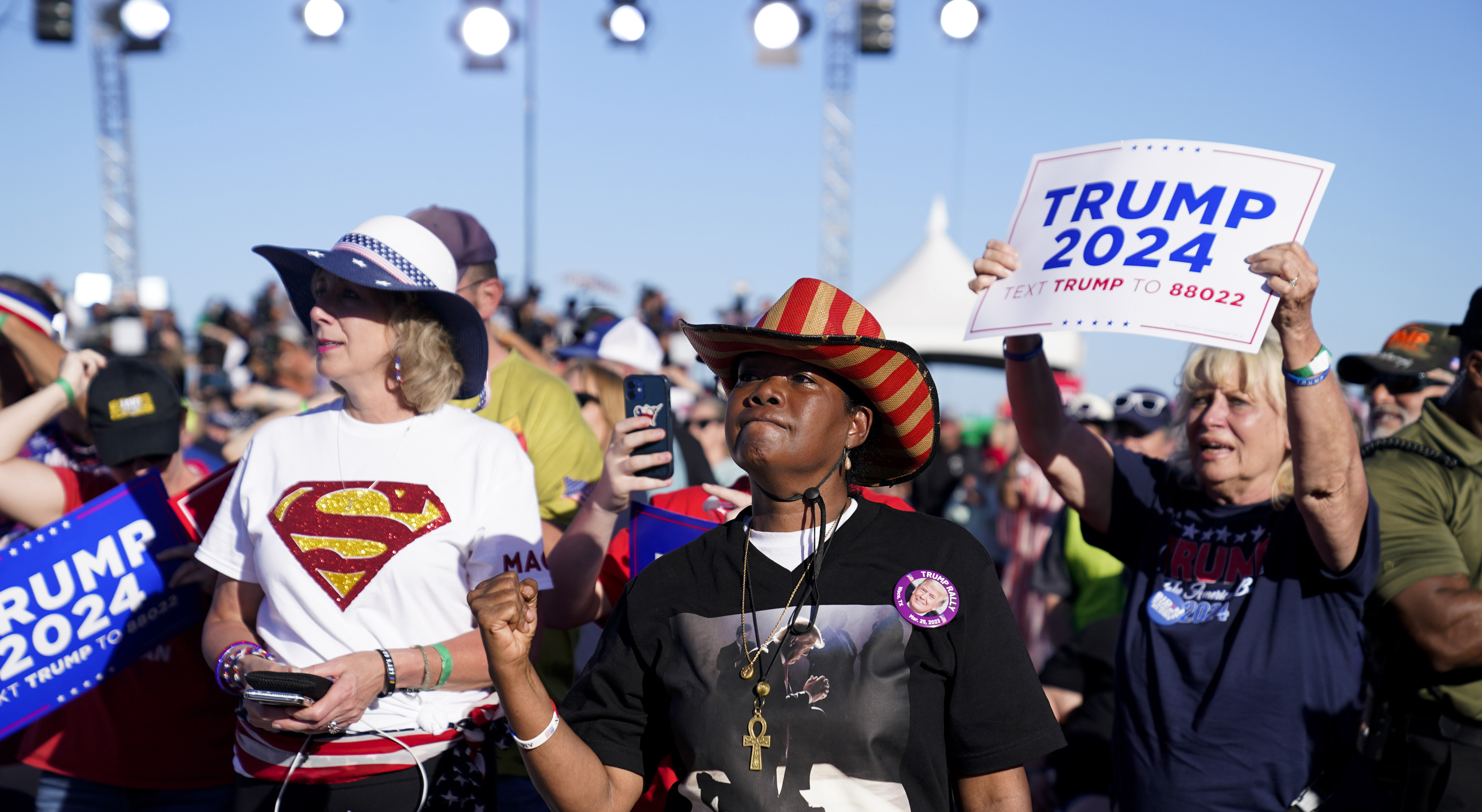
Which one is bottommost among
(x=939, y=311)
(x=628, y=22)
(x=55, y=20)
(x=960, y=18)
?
(x=939, y=311)

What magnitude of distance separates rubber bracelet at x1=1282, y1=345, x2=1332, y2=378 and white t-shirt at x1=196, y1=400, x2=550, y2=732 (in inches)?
71.8

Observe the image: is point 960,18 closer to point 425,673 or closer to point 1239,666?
point 1239,666

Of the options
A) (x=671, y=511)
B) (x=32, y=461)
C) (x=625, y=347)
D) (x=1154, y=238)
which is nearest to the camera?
(x=1154, y=238)

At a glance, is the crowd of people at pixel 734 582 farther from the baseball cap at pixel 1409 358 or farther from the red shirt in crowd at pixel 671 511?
the baseball cap at pixel 1409 358

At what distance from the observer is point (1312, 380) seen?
7.86 ft

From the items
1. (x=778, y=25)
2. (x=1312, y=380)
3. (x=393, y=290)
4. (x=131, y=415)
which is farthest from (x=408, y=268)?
(x=778, y=25)

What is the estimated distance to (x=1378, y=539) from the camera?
8.59 feet

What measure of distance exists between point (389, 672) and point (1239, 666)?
207 centimetres

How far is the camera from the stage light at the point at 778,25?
12.6 meters

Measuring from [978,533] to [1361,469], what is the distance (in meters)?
7.28

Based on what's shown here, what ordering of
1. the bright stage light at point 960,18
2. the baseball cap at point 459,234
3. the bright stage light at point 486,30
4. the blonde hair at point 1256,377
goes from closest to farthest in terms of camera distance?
the blonde hair at point 1256,377 < the baseball cap at point 459,234 < the bright stage light at point 486,30 < the bright stage light at point 960,18

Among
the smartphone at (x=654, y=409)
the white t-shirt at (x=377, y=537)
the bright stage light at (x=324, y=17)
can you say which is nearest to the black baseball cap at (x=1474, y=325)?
the smartphone at (x=654, y=409)

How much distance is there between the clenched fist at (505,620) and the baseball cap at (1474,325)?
8.54ft

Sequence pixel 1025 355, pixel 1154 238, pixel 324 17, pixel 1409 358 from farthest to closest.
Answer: pixel 324 17 < pixel 1409 358 < pixel 1025 355 < pixel 1154 238
